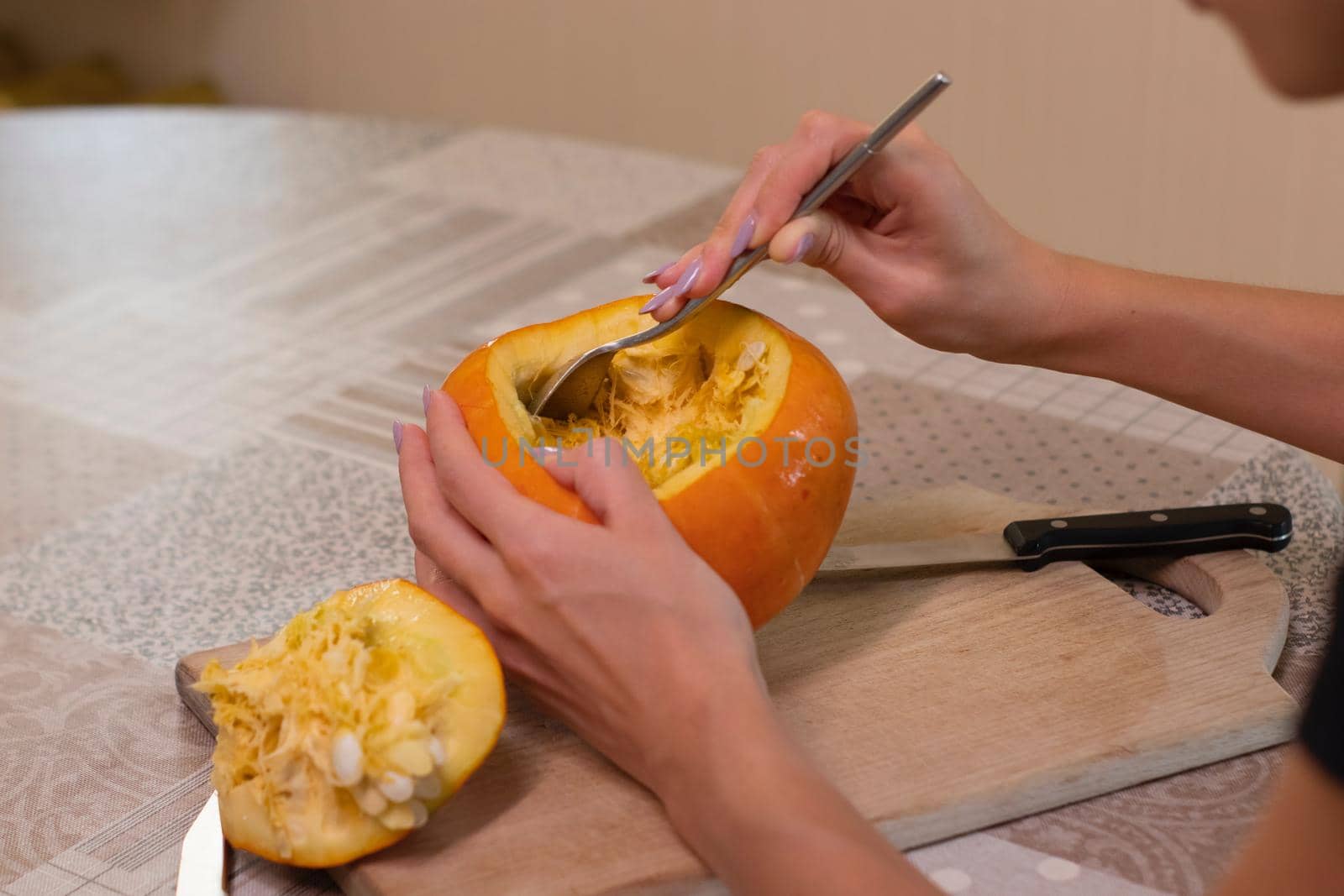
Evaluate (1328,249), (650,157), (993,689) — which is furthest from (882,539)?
(1328,249)

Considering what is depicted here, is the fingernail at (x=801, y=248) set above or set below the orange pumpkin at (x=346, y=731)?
above

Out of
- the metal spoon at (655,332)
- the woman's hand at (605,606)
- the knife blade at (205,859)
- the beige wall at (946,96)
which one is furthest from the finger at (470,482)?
the beige wall at (946,96)

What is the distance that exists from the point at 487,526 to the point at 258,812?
21cm

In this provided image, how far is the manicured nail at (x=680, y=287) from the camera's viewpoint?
94cm

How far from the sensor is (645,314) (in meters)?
0.98

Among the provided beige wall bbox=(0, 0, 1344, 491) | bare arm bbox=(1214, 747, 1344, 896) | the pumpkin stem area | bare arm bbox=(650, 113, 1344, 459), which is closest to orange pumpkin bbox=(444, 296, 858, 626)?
the pumpkin stem area

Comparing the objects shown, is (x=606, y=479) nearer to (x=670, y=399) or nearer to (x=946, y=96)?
(x=670, y=399)

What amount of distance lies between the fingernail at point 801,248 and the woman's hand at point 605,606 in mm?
231

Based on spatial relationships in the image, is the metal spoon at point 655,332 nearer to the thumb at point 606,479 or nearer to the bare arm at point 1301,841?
the thumb at point 606,479

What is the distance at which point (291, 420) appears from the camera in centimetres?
141

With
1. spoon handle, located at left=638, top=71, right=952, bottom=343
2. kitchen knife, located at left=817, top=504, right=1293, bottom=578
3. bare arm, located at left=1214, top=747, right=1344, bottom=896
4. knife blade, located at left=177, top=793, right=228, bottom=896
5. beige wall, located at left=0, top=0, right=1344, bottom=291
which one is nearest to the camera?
bare arm, located at left=1214, top=747, right=1344, bottom=896

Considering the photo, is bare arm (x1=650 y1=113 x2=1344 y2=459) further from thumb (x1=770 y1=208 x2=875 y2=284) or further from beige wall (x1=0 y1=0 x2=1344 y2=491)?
beige wall (x1=0 y1=0 x2=1344 y2=491)

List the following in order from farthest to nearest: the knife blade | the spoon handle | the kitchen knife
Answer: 1. the kitchen knife
2. the spoon handle
3. the knife blade

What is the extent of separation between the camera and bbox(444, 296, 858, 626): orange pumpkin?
84 centimetres
